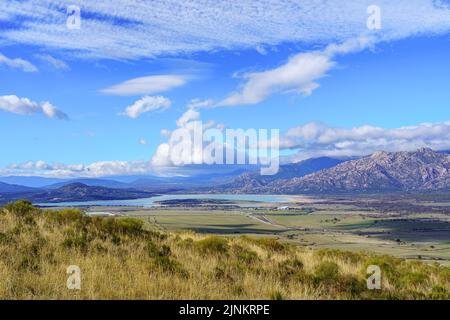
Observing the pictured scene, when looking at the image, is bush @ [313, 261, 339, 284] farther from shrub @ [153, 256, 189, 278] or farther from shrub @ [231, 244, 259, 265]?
shrub @ [153, 256, 189, 278]

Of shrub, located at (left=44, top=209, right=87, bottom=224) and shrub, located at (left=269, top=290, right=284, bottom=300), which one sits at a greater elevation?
shrub, located at (left=44, top=209, right=87, bottom=224)

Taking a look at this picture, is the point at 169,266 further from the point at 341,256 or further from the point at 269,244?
the point at 341,256

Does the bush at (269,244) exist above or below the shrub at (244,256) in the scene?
below

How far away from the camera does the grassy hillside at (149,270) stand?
11.5 metres

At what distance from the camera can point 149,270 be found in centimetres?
1353

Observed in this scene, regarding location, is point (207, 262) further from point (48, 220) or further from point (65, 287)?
point (48, 220)

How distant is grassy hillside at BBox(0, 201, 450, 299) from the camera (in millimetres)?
11484

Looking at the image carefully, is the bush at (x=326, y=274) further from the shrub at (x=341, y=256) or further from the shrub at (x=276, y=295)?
the shrub at (x=341, y=256)

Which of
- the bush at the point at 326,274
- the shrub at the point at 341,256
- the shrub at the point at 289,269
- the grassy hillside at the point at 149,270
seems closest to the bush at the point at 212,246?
the grassy hillside at the point at 149,270

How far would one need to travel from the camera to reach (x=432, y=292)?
14477 mm

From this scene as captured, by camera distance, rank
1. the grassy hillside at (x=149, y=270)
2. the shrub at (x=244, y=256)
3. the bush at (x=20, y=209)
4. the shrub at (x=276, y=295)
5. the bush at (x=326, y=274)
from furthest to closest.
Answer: the bush at (x=20, y=209), the shrub at (x=244, y=256), the bush at (x=326, y=274), the grassy hillside at (x=149, y=270), the shrub at (x=276, y=295)

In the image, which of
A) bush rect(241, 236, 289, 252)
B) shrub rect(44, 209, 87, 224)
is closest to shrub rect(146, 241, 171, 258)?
shrub rect(44, 209, 87, 224)

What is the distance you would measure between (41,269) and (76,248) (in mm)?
2915
